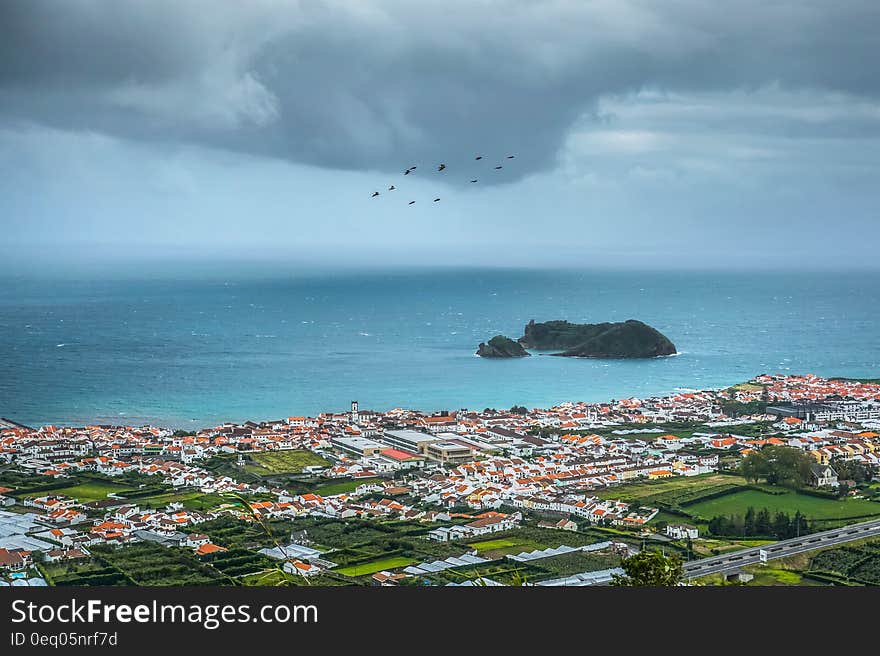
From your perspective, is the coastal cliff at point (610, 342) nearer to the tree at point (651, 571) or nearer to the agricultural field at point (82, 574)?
the agricultural field at point (82, 574)

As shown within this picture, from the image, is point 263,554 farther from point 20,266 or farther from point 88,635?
point 20,266

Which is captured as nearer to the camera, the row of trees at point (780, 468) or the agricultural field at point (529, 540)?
the agricultural field at point (529, 540)

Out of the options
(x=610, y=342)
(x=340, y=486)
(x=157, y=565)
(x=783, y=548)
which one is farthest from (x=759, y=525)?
(x=610, y=342)

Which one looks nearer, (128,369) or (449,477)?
(449,477)

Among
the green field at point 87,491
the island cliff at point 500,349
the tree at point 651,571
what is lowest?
the green field at point 87,491

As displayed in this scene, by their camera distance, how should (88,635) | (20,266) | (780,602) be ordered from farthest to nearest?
(20,266)
(780,602)
(88,635)

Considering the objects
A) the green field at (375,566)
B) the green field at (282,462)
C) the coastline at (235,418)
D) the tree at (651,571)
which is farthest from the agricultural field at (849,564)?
the coastline at (235,418)

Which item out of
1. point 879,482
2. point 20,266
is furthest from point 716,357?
point 20,266
